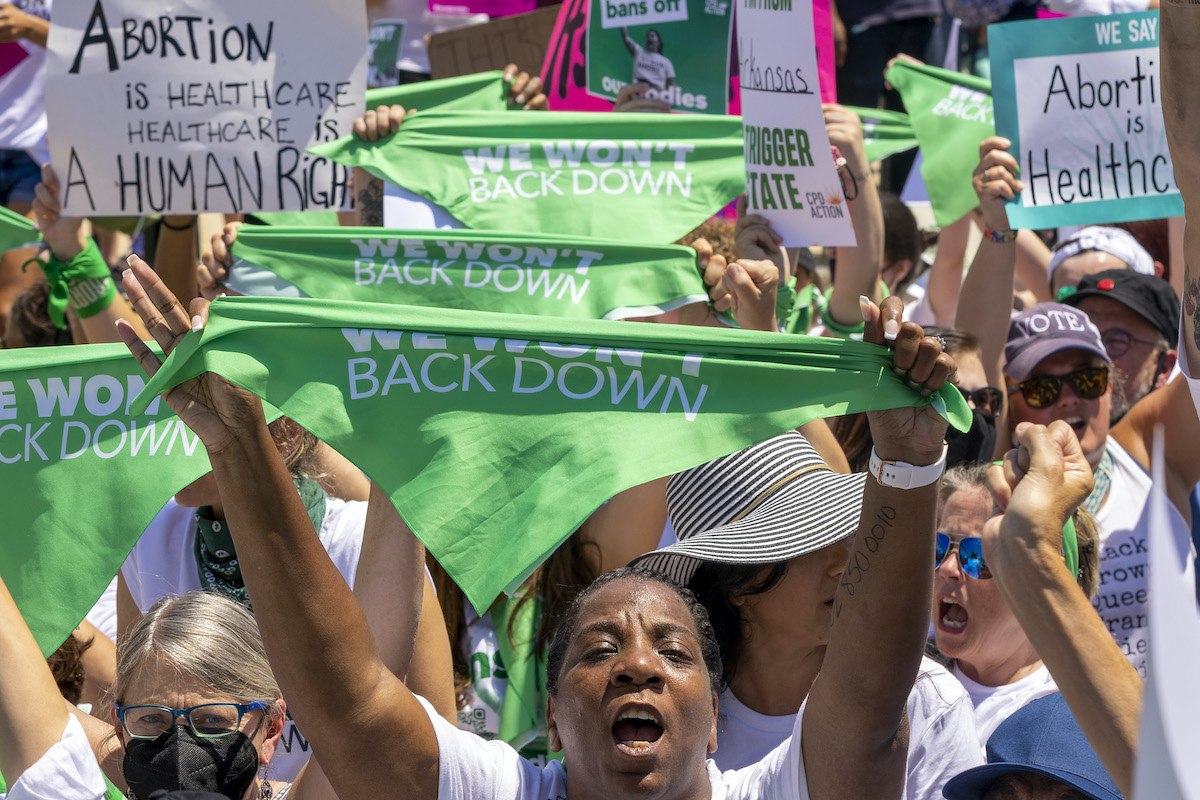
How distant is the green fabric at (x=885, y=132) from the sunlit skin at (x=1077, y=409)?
1.38m

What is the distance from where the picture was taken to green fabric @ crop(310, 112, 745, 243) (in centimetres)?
407

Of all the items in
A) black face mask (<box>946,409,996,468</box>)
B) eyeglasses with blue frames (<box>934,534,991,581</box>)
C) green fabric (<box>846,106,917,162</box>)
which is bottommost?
eyeglasses with blue frames (<box>934,534,991,581</box>)

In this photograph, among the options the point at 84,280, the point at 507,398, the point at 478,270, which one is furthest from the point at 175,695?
the point at 84,280

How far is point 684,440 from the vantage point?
78.4 inches

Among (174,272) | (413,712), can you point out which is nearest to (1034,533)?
(413,712)

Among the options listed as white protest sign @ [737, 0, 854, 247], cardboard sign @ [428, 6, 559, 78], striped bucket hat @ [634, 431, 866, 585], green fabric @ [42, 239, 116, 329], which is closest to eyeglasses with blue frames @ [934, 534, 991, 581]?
striped bucket hat @ [634, 431, 866, 585]

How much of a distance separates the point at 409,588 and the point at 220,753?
1.43 feet

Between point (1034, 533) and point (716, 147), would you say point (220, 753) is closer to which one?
point (1034, 533)

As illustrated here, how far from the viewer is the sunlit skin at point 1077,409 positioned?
356 cm

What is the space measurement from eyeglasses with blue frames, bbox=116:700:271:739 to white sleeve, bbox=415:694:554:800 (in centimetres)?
45

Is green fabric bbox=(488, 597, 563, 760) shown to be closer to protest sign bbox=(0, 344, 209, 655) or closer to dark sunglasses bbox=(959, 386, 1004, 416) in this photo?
protest sign bbox=(0, 344, 209, 655)

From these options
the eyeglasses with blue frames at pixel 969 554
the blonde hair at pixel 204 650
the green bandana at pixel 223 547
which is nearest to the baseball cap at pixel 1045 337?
the eyeglasses with blue frames at pixel 969 554

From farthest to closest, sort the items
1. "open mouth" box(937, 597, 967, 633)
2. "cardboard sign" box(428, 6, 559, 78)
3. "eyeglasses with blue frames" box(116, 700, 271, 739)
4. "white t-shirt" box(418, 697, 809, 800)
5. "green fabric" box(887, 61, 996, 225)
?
"cardboard sign" box(428, 6, 559, 78), "green fabric" box(887, 61, 996, 225), "open mouth" box(937, 597, 967, 633), "eyeglasses with blue frames" box(116, 700, 271, 739), "white t-shirt" box(418, 697, 809, 800)

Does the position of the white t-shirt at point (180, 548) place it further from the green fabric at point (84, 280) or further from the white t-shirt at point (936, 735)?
the green fabric at point (84, 280)
